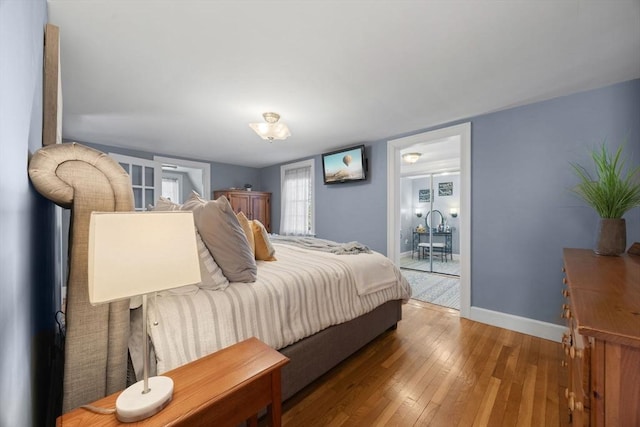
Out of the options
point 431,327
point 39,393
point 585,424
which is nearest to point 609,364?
point 585,424

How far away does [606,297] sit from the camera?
0.86 meters

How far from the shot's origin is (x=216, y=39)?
1565mm

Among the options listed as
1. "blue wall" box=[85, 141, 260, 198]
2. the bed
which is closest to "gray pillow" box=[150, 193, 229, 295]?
the bed

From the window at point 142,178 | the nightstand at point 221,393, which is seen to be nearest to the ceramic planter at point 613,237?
the nightstand at point 221,393

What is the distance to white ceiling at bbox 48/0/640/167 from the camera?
53.4 inches

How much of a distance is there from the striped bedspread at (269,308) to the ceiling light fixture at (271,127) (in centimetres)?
135

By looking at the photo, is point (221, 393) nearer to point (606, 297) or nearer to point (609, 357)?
point (609, 357)

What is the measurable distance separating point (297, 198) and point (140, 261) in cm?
443

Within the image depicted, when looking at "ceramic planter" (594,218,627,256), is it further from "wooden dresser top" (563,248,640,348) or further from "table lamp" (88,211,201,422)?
"table lamp" (88,211,201,422)

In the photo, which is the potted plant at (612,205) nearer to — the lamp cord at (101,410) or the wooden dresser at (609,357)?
the wooden dresser at (609,357)

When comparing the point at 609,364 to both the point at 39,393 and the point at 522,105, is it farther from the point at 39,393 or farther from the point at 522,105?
the point at 522,105

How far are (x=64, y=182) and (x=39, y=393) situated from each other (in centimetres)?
84

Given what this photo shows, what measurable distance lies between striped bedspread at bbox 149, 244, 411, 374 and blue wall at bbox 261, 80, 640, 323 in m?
1.39

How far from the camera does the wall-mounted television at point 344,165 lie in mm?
3816
